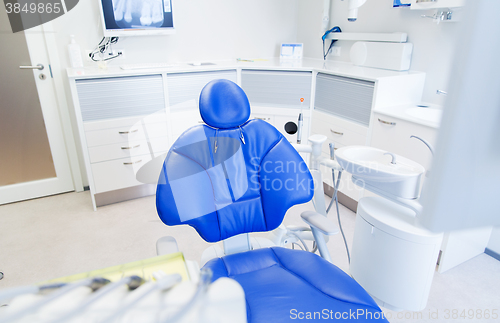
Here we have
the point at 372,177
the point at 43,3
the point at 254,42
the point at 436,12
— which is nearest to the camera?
the point at 372,177

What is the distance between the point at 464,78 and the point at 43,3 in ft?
10.3

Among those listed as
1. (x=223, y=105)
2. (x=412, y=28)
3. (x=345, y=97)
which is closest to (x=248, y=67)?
(x=345, y=97)

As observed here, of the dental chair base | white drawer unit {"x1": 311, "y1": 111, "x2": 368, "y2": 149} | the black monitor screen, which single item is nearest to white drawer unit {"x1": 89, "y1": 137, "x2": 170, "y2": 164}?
the black monitor screen

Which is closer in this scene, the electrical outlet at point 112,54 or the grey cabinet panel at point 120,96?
the grey cabinet panel at point 120,96

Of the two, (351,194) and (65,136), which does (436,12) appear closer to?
(351,194)

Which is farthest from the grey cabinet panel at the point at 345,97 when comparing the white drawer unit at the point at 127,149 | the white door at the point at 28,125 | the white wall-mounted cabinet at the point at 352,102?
the white door at the point at 28,125

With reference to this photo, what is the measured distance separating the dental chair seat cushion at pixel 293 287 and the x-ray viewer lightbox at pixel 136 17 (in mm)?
2215

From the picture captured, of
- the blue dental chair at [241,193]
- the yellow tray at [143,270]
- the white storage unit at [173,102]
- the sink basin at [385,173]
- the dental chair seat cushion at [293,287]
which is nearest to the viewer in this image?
the yellow tray at [143,270]

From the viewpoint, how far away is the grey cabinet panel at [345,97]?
2260mm

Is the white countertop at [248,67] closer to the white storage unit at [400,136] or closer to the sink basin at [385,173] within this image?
the white storage unit at [400,136]

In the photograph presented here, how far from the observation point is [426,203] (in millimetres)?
204

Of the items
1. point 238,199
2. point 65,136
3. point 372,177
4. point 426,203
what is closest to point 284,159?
point 238,199

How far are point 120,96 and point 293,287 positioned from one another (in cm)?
199

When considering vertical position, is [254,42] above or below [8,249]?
above
